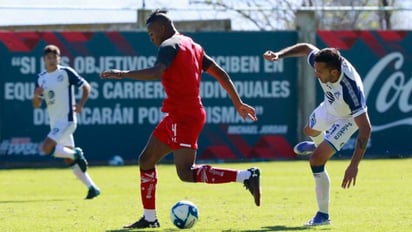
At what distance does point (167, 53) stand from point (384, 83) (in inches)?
688

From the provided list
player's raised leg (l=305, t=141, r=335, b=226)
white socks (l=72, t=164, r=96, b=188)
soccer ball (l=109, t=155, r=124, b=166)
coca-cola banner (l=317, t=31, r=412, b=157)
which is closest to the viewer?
player's raised leg (l=305, t=141, r=335, b=226)

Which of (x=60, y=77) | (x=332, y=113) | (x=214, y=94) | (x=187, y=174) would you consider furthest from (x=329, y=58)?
(x=214, y=94)

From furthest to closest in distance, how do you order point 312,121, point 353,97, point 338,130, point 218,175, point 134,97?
point 134,97, point 312,121, point 338,130, point 353,97, point 218,175

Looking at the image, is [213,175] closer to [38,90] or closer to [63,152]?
[63,152]

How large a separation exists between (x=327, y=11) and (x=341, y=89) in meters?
17.2

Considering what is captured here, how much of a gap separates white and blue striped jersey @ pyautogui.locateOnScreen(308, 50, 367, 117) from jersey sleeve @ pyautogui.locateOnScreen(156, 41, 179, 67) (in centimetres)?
180

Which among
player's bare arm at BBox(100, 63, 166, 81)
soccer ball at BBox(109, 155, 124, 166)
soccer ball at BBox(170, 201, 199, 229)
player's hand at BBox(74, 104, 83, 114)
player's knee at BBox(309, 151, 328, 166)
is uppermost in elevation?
player's bare arm at BBox(100, 63, 166, 81)

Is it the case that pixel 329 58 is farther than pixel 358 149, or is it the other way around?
pixel 329 58

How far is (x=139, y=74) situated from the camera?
34.8 ft

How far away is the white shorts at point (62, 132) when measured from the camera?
17688 millimetres

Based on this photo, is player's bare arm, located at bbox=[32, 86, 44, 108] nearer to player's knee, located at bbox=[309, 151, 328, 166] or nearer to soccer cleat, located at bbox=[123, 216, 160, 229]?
soccer cleat, located at bbox=[123, 216, 160, 229]

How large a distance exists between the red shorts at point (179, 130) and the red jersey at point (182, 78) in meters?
0.07

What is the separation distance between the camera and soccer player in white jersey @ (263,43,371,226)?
11.4 m

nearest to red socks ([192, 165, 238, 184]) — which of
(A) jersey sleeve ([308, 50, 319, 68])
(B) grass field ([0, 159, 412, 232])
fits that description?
(B) grass field ([0, 159, 412, 232])
